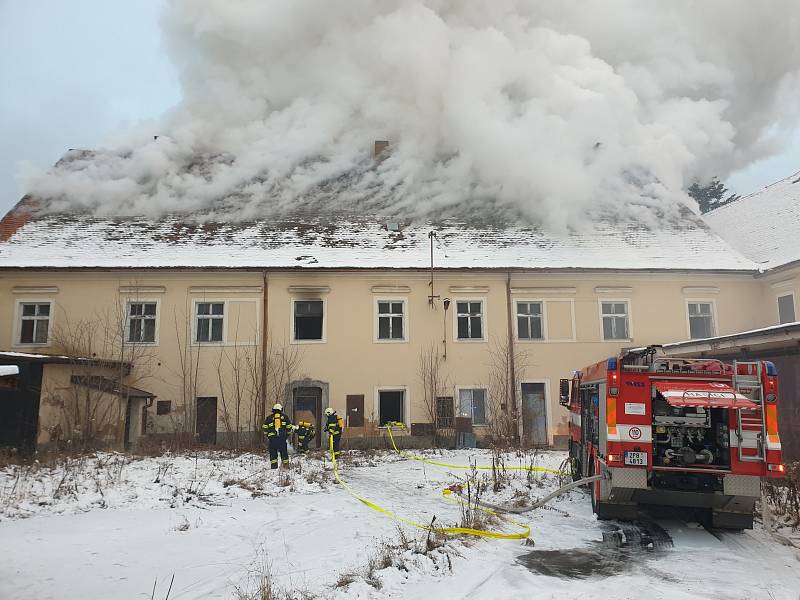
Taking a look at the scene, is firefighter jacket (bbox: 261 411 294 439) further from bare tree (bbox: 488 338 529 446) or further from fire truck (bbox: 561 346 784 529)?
bare tree (bbox: 488 338 529 446)

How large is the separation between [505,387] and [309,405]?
6.22m

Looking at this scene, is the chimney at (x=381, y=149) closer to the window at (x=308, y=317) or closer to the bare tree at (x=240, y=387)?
the window at (x=308, y=317)

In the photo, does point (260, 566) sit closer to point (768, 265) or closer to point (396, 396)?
point (396, 396)

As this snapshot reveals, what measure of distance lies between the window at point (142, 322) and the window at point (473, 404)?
980 cm

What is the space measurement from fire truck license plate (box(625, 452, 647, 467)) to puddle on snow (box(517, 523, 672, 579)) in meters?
0.94

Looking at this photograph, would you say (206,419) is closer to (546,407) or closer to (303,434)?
(303,434)

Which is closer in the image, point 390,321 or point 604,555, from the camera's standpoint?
point 604,555

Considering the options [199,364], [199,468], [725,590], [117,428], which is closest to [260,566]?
[725,590]

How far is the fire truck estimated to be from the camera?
7.70 metres

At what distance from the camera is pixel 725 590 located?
5.74 meters

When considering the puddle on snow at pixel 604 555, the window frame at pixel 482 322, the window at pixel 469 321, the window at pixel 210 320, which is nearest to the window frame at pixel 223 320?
the window at pixel 210 320

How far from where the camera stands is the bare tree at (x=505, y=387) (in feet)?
63.0

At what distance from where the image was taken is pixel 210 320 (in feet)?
64.5

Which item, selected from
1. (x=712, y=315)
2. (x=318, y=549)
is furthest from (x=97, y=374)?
(x=712, y=315)
